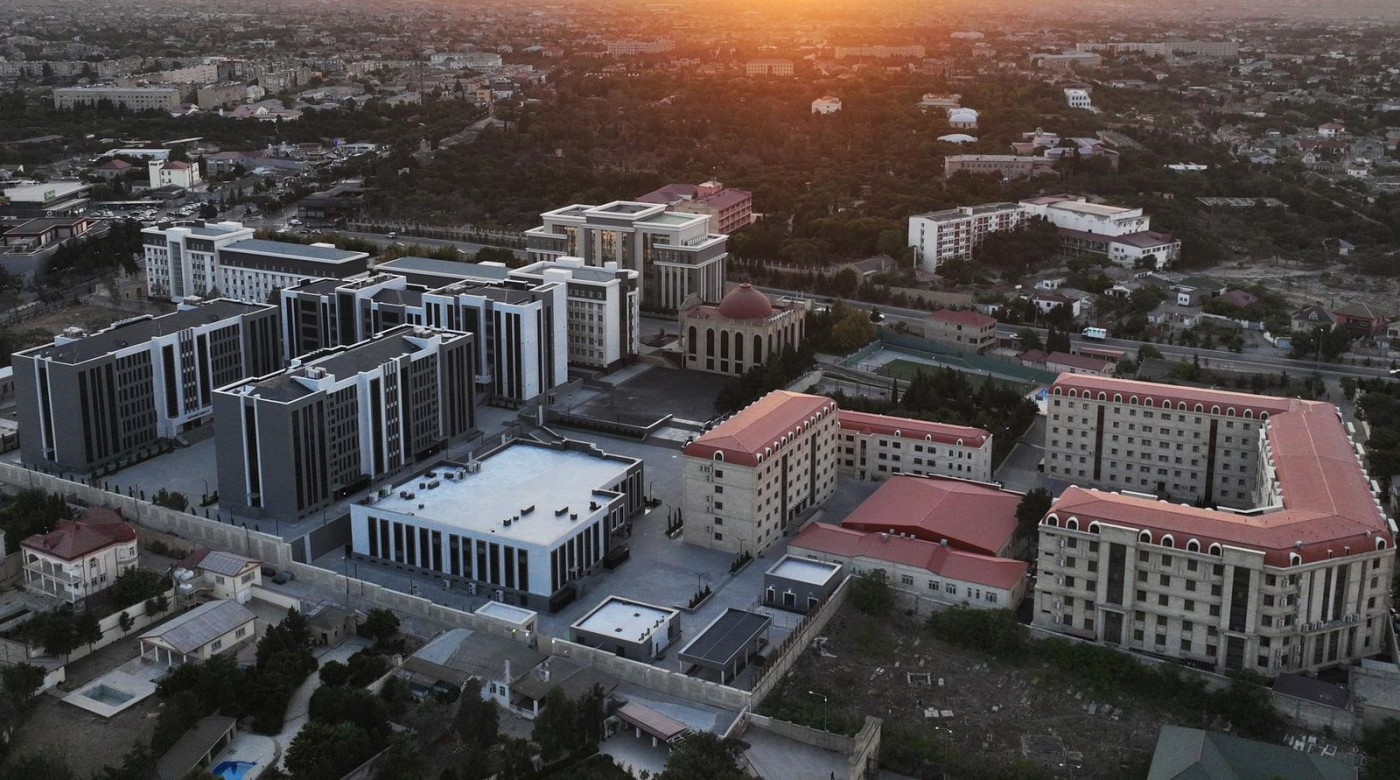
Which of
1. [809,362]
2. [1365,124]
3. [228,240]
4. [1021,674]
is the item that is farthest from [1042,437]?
[1365,124]

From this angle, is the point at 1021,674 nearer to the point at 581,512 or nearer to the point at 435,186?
the point at 581,512

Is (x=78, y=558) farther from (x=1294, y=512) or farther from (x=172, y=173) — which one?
(x=172, y=173)

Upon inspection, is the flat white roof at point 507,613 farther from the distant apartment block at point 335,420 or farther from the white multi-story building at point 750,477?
the distant apartment block at point 335,420

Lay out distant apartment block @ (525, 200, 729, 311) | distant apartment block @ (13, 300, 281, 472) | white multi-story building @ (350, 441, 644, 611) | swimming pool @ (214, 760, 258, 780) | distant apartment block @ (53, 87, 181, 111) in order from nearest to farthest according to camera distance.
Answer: swimming pool @ (214, 760, 258, 780)
white multi-story building @ (350, 441, 644, 611)
distant apartment block @ (13, 300, 281, 472)
distant apartment block @ (525, 200, 729, 311)
distant apartment block @ (53, 87, 181, 111)

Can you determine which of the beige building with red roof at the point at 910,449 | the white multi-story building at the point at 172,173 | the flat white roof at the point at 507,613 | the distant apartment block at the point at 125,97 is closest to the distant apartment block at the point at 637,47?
the distant apartment block at the point at 125,97

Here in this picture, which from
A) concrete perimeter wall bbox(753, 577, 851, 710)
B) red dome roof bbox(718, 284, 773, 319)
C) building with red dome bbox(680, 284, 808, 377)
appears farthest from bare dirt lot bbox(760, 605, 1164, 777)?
red dome roof bbox(718, 284, 773, 319)

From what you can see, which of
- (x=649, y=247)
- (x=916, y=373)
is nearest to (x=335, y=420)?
(x=916, y=373)

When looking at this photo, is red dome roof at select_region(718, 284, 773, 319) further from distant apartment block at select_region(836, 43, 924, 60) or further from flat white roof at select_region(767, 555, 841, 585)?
distant apartment block at select_region(836, 43, 924, 60)
